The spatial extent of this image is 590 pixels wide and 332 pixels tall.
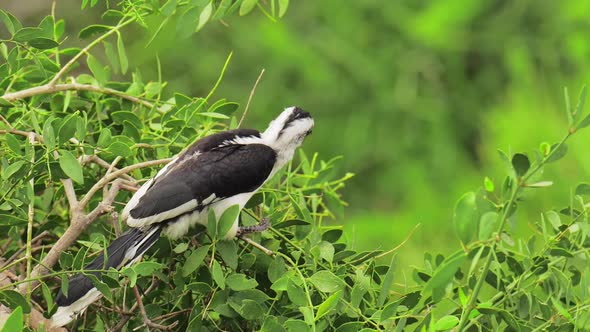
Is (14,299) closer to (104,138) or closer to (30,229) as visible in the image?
(30,229)

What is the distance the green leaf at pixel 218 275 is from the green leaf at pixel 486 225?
0.38m

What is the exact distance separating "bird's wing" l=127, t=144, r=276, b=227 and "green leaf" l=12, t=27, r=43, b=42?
26 cm

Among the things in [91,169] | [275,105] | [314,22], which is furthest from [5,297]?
[314,22]

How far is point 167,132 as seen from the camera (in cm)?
165

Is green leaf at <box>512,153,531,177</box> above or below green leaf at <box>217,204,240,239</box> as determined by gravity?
above

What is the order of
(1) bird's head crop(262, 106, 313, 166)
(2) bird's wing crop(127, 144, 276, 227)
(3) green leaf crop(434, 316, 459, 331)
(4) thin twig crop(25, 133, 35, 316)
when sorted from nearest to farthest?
(3) green leaf crop(434, 316, 459, 331)
(4) thin twig crop(25, 133, 35, 316)
(2) bird's wing crop(127, 144, 276, 227)
(1) bird's head crop(262, 106, 313, 166)

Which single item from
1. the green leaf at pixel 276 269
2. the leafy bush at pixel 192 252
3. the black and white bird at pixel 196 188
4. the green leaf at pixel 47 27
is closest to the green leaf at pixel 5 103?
the leafy bush at pixel 192 252

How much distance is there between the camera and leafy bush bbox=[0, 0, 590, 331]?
1323 millimetres

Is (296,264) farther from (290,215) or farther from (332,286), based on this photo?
(290,215)

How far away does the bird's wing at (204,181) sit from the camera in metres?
1.50

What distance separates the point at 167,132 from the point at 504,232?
534mm

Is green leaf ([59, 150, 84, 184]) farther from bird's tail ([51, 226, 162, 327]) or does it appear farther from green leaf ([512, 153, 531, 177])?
green leaf ([512, 153, 531, 177])

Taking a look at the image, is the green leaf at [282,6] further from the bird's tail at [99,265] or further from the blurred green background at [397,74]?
the blurred green background at [397,74]

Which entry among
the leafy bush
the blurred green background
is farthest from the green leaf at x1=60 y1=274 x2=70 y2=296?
the blurred green background
